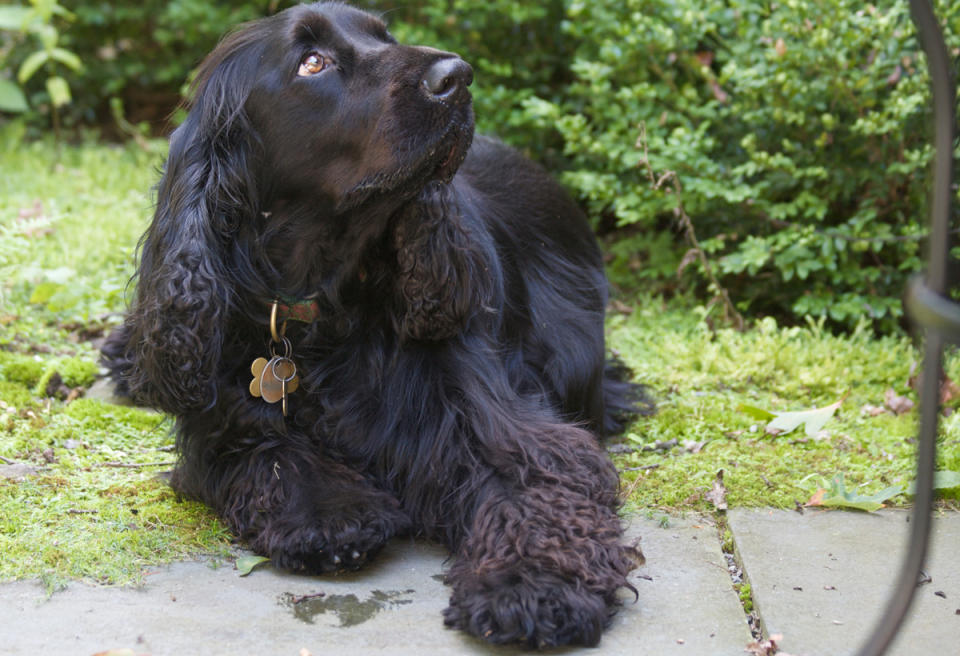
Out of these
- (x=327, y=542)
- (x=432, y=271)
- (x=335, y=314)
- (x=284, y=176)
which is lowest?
(x=327, y=542)

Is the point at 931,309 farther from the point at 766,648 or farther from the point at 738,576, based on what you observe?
the point at 738,576

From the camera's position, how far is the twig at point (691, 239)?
4.31 metres

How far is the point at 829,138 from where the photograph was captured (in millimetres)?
4348

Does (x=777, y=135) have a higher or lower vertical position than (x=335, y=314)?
higher

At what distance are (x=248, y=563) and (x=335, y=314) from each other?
679mm

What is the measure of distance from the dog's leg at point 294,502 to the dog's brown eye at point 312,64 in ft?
3.09

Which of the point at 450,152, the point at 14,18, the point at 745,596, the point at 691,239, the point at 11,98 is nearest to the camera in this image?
the point at 745,596

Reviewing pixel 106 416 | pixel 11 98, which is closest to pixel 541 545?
pixel 106 416

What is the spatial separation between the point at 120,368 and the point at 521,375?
157cm

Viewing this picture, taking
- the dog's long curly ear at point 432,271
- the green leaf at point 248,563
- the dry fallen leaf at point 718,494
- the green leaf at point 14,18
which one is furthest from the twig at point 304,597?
the green leaf at point 14,18

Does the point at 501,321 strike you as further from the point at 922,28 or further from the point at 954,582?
the point at 922,28

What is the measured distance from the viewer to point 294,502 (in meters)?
2.59

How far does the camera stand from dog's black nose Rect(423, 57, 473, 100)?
257 centimetres

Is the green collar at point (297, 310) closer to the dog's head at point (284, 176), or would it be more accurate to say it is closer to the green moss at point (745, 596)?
the dog's head at point (284, 176)
